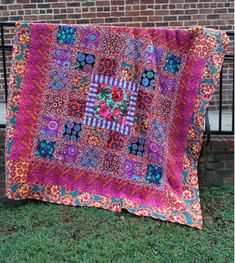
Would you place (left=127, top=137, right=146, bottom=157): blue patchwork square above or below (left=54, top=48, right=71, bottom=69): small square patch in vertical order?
below

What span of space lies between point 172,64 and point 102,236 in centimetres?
136

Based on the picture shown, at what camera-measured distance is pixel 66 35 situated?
105 inches

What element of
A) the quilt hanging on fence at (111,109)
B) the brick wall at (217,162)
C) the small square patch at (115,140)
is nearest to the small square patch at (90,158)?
the quilt hanging on fence at (111,109)

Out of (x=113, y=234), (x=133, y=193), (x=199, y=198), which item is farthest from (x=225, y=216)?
(x=113, y=234)

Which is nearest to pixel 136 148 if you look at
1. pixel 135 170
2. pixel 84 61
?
pixel 135 170

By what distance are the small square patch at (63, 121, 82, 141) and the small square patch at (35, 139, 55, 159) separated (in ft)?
0.41

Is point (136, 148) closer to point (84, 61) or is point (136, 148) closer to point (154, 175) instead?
point (154, 175)

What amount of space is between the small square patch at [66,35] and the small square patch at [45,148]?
0.76 meters

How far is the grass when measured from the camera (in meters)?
2.09

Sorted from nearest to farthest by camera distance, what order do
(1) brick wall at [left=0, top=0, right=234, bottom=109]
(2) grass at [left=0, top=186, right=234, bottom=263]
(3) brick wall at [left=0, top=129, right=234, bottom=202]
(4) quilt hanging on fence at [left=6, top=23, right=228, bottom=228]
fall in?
(2) grass at [left=0, top=186, right=234, bottom=263], (4) quilt hanging on fence at [left=6, top=23, right=228, bottom=228], (3) brick wall at [left=0, top=129, right=234, bottom=202], (1) brick wall at [left=0, top=0, right=234, bottom=109]

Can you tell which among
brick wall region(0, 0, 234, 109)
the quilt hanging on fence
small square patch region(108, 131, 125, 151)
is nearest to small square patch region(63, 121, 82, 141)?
the quilt hanging on fence

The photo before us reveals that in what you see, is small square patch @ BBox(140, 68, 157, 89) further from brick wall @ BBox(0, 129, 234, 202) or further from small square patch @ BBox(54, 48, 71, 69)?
brick wall @ BBox(0, 129, 234, 202)

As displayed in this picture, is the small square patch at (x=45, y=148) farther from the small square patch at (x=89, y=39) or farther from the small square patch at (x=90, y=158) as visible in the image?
the small square patch at (x=89, y=39)

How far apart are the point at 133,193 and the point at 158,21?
2.77 metres
